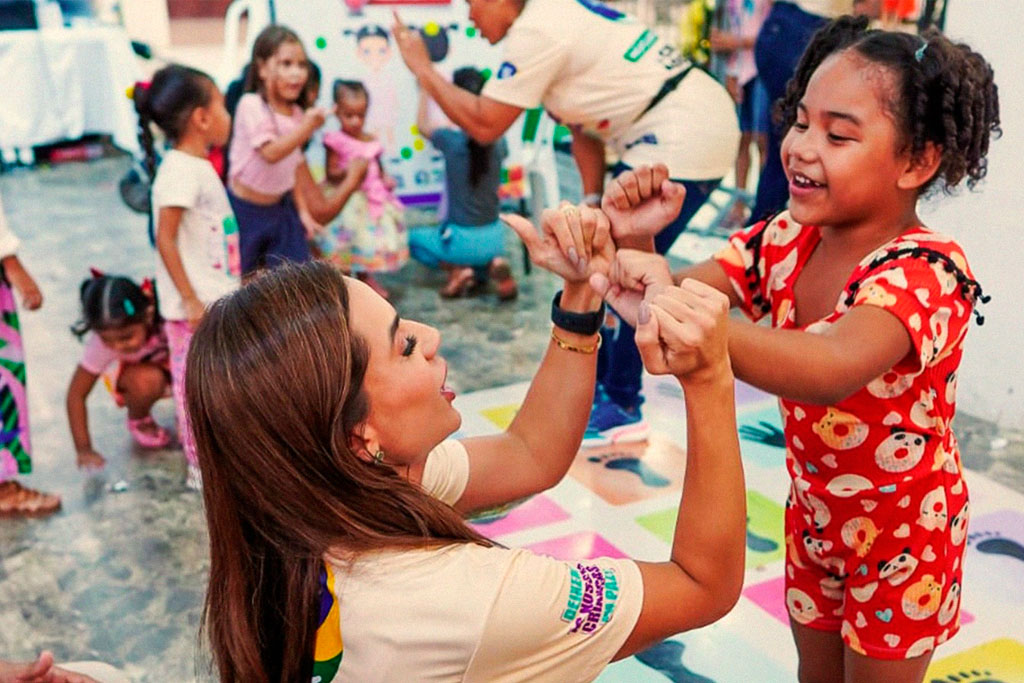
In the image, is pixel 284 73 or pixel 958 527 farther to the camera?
pixel 284 73

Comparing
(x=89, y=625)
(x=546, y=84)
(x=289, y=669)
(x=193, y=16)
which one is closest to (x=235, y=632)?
(x=289, y=669)

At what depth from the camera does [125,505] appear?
2.61 metres

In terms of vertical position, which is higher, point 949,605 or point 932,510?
point 932,510

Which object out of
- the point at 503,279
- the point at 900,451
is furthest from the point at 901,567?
the point at 503,279

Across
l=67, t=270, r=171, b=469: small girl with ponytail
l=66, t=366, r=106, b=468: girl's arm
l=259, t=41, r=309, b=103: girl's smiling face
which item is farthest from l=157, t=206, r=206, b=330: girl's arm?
l=259, t=41, r=309, b=103: girl's smiling face

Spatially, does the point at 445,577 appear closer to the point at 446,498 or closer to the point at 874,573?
the point at 446,498

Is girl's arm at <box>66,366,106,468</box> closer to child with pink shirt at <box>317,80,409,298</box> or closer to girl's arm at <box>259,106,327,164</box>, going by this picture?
girl's arm at <box>259,106,327,164</box>

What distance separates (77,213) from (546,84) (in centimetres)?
392

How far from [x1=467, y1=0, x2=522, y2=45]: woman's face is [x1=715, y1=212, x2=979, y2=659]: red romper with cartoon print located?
4.61ft

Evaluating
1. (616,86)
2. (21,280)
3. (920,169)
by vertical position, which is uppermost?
(920,169)

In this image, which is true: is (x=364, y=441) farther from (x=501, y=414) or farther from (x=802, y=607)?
(x=501, y=414)

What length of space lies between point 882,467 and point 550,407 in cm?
43

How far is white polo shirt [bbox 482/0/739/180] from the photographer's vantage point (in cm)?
253

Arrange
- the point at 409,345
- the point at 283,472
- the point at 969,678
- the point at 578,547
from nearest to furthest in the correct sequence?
1. the point at 283,472
2. the point at 409,345
3. the point at 969,678
4. the point at 578,547
